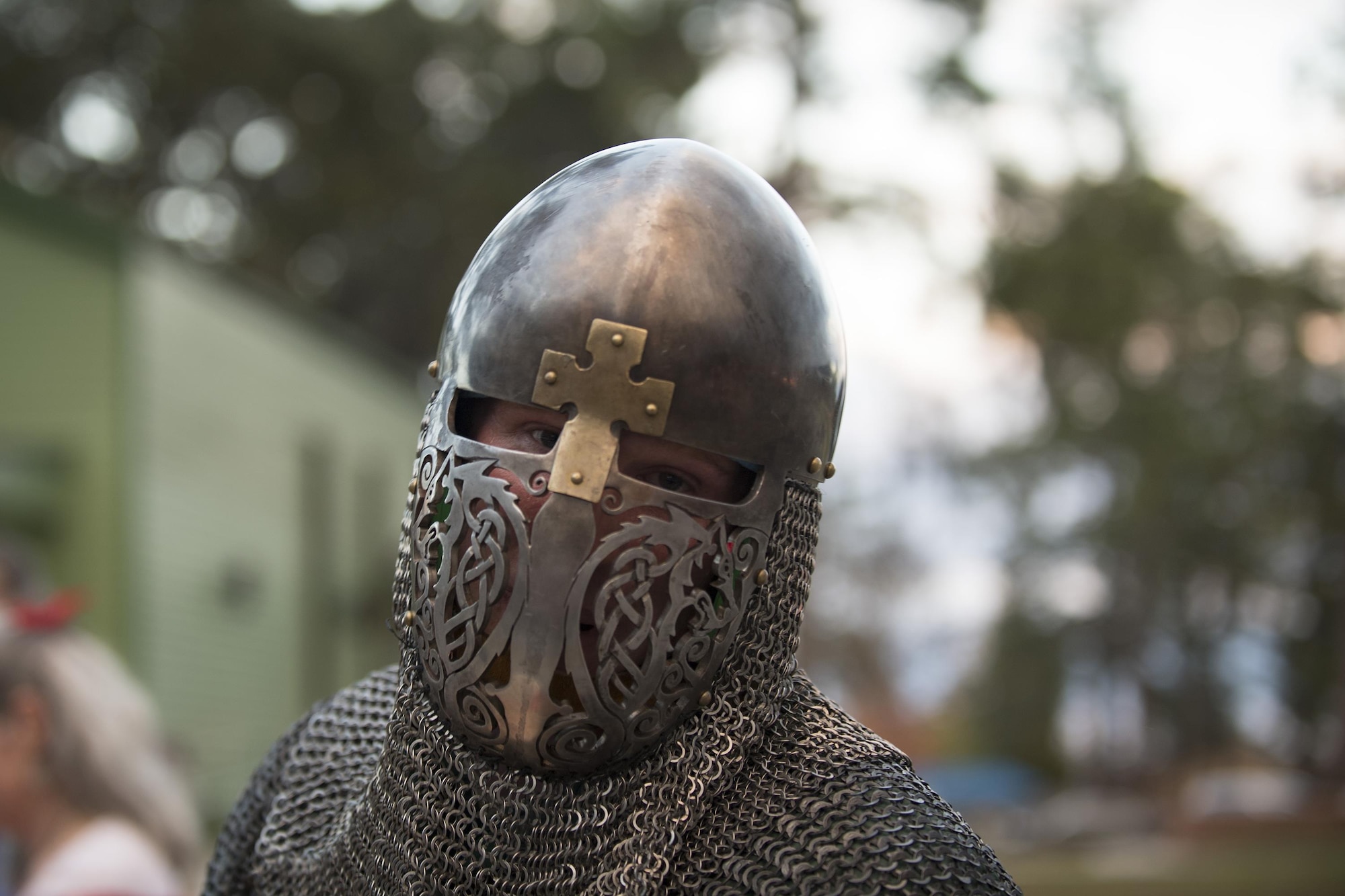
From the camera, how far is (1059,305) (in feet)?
65.7

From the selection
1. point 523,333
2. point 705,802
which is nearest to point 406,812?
point 705,802

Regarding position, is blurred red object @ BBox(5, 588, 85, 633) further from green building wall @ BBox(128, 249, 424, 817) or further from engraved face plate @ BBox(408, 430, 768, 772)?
green building wall @ BBox(128, 249, 424, 817)

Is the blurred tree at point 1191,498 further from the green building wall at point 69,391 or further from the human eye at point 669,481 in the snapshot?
the human eye at point 669,481

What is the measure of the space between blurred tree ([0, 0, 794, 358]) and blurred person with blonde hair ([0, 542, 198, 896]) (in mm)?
15621

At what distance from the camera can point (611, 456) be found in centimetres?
201

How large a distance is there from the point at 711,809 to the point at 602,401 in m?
0.63

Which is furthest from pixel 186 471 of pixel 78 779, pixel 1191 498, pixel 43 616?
pixel 1191 498

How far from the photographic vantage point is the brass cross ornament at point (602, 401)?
2.00m

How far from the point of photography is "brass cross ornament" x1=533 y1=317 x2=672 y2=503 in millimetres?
2004

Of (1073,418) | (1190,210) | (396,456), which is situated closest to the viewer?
(396,456)

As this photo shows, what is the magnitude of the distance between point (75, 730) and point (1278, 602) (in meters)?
33.3

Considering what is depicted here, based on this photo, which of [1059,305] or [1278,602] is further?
[1278,602]

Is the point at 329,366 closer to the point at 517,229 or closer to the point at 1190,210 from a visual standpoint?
the point at 517,229

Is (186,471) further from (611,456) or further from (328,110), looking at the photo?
(611,456)
